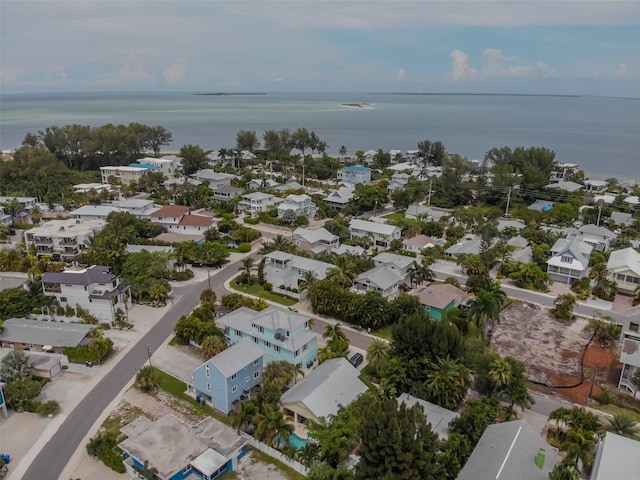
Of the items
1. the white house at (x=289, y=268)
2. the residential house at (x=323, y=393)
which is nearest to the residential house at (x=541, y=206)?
the white house at (x=289, y=268)

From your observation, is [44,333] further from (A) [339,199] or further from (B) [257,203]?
(A) [339,199]

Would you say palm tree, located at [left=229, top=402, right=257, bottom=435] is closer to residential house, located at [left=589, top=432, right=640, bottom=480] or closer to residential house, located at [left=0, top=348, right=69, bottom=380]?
residential house, located at [left=0, top=348, right=69, bottom=380]

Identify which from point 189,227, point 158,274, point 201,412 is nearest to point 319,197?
point 189,227

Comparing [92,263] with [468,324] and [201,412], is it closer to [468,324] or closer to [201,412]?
[201,412]

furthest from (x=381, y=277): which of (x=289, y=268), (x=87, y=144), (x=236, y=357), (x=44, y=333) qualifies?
(x=87, y=144)

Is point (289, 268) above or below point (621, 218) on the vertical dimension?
below

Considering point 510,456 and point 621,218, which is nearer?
point 510,456

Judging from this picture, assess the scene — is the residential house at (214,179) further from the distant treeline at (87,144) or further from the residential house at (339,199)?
the distant treeline at (87,144)
